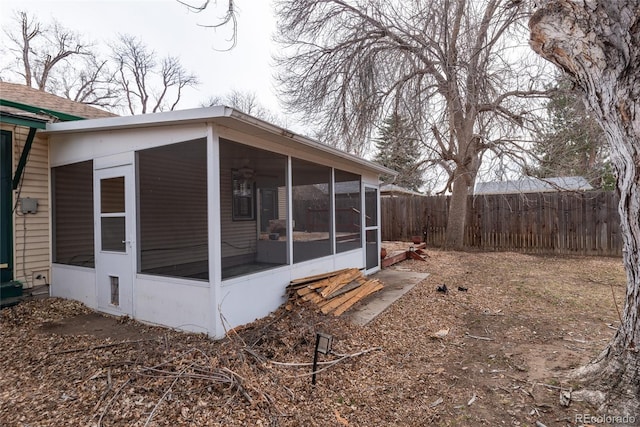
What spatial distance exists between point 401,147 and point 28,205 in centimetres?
849

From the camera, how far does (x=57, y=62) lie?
15539mm

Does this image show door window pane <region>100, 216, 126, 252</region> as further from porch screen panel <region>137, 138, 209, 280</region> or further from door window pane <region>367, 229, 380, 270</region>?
door window pane <region>367, 229, 380, 270</region>

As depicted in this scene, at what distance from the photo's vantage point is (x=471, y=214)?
400 inches

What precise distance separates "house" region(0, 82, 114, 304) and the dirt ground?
0.54m

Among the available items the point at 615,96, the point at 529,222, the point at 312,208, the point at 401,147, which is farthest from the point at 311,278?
the point at 529,222

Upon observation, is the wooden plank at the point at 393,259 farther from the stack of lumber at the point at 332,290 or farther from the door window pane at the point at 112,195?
the door window pane at the point at 112,195

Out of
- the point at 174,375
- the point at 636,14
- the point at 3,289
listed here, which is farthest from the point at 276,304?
the point at 636,14

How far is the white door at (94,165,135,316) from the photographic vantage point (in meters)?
3.98

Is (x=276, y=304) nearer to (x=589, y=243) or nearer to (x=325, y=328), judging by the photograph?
(x=325, y=328)

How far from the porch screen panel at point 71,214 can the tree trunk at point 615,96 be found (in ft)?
18.3

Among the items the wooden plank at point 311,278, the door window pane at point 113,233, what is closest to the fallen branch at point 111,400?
the door window pane at point 113,233

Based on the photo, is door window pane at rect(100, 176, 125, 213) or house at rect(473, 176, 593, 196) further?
house at rect(473, 176, 593, 196)

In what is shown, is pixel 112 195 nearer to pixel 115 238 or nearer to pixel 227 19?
pixel 115 238

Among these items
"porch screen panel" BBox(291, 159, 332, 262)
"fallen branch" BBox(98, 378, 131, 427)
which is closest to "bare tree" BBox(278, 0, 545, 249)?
"porch screen panel" BBox(291, 159, 332, 262)
